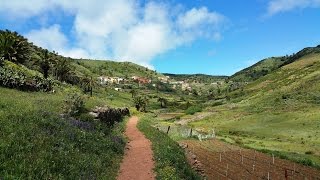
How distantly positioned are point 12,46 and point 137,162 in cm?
6016

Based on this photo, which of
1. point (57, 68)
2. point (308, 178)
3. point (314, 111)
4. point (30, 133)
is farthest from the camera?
point (57, 68)

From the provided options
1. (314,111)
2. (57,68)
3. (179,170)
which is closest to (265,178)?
(179,170)

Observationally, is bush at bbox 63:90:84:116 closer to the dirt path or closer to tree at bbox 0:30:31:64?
the dirt path

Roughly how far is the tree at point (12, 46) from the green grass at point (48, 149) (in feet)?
166

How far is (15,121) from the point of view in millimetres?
24656

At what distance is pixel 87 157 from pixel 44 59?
286 ft

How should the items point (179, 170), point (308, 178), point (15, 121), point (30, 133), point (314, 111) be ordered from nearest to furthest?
point (30, 133)
point (15, 121)
point (179, 170)
point (308, 178)
point (314, 111)

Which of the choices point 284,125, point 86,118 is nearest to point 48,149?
point 86,118

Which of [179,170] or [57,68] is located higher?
[57,68]

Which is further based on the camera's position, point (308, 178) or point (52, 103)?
point (308, 178)

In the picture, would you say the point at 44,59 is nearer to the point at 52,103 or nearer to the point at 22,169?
the point at 52,103

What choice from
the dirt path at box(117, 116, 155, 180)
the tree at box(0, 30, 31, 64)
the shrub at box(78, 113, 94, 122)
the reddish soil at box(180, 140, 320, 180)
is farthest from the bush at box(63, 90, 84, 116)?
the tree at box(0, 30, 31, 64)

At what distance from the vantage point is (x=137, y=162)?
30531 mm

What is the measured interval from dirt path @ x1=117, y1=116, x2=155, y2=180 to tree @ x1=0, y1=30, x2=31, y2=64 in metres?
45.5
